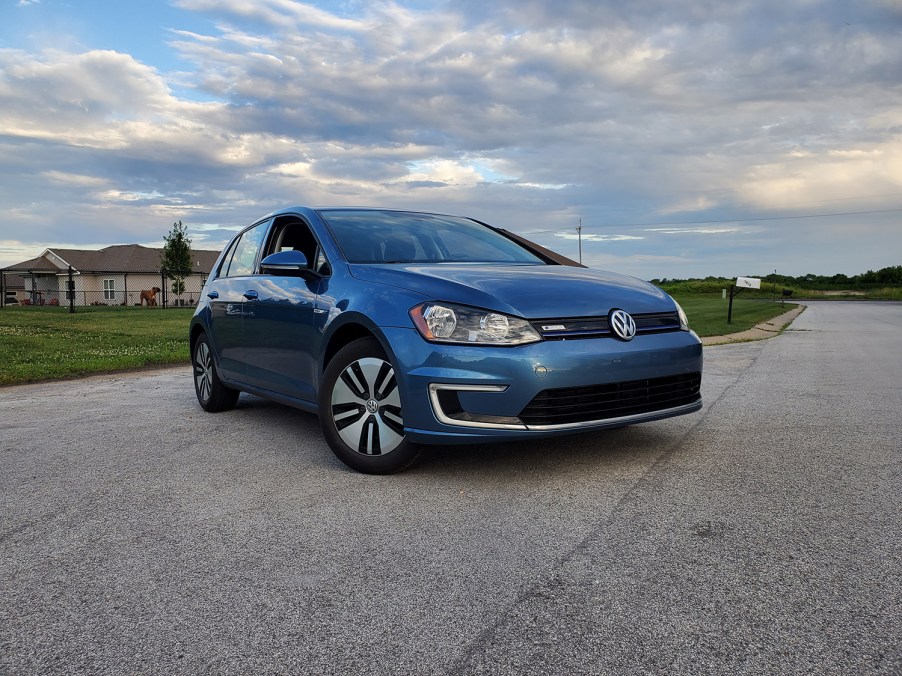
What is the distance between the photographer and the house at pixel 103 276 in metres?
51.2

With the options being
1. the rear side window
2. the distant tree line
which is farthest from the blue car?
the distant tree line

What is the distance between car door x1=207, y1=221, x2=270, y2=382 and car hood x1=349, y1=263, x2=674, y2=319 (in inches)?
67.7

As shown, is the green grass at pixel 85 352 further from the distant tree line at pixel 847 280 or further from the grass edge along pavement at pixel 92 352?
the distant tree line at pixel 847 280

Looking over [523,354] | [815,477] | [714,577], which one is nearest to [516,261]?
[523,354]

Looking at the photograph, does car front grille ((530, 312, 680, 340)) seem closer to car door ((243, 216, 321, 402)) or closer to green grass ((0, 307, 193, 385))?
car door ((243, 216, 321, 402))

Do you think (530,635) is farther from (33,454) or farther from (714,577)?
(33,454)

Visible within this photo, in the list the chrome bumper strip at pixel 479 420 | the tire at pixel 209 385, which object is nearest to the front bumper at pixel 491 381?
the chrome bumper strip at pixel 479 420

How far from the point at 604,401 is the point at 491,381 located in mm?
664

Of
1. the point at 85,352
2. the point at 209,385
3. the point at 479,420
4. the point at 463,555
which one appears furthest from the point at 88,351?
the point at 463,555

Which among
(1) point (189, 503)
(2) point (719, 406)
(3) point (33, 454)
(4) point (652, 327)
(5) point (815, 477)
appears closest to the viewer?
(1) point (189, 503)

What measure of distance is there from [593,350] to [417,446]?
1.08 meters

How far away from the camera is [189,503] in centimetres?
401

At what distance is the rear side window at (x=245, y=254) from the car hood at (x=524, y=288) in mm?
1828

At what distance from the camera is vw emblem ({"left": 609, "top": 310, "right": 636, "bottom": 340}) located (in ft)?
14.2
